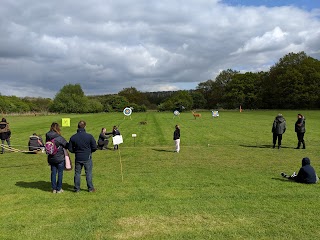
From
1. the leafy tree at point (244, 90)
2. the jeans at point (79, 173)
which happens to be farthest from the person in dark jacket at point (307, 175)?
the leafy tree at point (244, 90)

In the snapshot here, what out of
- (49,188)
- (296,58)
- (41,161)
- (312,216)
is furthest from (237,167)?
(296,58)

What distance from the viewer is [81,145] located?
33.3 feet

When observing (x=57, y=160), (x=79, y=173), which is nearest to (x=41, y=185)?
(x=57, y=160)

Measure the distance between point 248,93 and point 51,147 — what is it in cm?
10997

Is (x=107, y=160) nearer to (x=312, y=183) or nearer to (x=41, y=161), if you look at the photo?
(x=41, y=161)

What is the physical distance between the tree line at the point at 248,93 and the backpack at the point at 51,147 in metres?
91.1

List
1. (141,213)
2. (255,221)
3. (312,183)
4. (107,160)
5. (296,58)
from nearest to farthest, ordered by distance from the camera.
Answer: (255,221)
(141,213)
(312,183)
(107,160)
(296,58)

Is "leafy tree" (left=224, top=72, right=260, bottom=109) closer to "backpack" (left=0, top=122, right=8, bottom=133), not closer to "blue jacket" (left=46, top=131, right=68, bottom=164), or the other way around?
"backpack" (left=0, top=122, right=8, bottom=133)

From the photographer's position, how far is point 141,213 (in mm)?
8172

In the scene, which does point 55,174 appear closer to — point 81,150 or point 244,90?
point 81,150

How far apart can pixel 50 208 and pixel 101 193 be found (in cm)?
182

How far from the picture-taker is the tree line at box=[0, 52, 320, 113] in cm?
9212

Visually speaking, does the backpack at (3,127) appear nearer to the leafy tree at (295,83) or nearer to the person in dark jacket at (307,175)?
the person in dark jacket at (307,175)

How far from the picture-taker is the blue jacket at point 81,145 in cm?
1016
